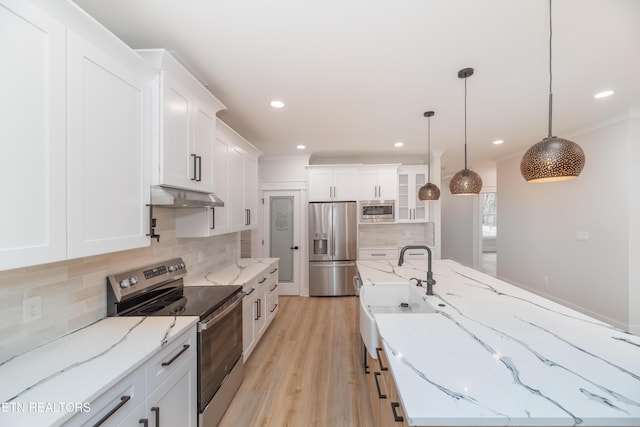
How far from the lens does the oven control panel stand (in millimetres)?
1549

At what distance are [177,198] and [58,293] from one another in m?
0.75

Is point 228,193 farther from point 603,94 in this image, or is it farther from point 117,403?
point 603,94

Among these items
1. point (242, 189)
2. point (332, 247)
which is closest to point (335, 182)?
point (332, 247)

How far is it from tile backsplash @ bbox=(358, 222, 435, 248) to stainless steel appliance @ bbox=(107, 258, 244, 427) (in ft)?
10.8

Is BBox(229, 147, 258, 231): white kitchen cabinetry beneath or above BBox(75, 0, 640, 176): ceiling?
beneath

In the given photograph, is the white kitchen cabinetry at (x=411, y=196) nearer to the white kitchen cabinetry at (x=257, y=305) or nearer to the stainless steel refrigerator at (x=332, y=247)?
the stainless steel refrigerator at (x=332, y=247)

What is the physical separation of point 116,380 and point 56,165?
0.89m

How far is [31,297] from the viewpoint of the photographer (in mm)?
1174

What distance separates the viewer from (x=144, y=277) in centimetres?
175

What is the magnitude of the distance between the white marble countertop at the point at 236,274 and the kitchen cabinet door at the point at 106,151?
95 centimetres

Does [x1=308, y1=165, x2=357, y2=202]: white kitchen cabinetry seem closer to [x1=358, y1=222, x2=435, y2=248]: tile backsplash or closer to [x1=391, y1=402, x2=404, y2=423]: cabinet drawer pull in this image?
[x1=358, y1=222, x2=435, y2=248]: tile backsplash

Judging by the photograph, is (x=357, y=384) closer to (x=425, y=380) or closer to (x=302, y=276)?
(x=425, y=380)

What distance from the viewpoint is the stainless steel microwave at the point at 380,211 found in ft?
15.3

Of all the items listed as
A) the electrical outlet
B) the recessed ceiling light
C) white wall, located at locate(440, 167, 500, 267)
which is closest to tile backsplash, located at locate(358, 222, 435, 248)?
white wall, located at locate(440, 167, 500, 267)
